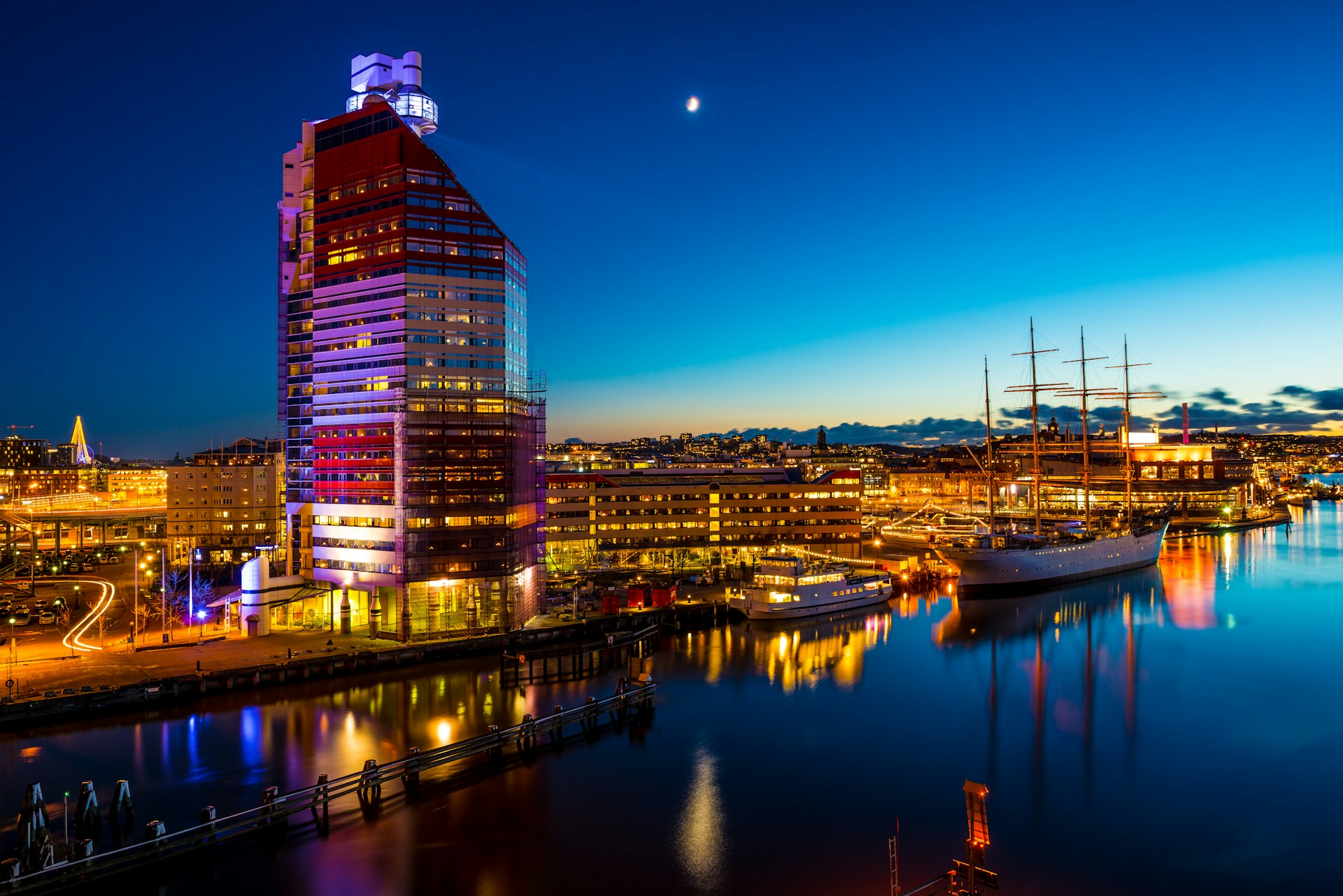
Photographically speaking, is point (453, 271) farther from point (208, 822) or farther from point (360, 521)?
point (208, 822)

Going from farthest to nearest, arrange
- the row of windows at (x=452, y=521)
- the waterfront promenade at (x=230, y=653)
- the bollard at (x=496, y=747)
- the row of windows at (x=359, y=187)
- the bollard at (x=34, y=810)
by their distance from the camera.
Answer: the row of windows at (x=359, y=187)
the row of windows at (x=452, y=521)
the waterfront promenade at (x=230, y=653)
the bollard at (x=496, y=747)
the bollard at (x=34, y=810)

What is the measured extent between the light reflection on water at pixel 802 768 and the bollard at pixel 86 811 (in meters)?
1.96

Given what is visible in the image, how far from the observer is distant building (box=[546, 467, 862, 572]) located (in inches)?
2879

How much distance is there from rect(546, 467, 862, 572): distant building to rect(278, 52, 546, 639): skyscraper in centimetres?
2074

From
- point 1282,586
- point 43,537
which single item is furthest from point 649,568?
point 43,537

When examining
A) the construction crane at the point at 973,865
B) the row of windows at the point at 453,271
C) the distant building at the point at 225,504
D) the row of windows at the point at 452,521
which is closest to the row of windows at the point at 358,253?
the row of windows at the point at 453,271

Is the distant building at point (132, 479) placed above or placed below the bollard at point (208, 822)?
above

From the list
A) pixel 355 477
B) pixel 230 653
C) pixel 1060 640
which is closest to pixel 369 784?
pixel 230 653

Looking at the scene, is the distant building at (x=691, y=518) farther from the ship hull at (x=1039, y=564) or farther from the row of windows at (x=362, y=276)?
the row of windows at (x=362, y=276)

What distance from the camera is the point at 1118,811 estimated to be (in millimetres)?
26016

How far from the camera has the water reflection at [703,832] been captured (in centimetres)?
2148

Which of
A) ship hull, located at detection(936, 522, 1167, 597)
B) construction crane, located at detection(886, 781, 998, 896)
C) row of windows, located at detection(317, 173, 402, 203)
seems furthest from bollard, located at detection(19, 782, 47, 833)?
ship hull, located at detection(936, 522, 1167, 597)

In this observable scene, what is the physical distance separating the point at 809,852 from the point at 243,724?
22427 mm

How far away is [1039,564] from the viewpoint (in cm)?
7269
